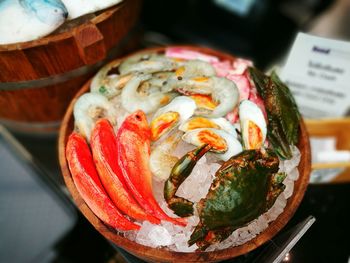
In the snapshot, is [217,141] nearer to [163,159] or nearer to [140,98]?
[163,159]

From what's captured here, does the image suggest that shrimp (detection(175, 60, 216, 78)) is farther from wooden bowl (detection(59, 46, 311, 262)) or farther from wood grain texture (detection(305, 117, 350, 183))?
wood grain texture (detection(305, 117, 350, 183))

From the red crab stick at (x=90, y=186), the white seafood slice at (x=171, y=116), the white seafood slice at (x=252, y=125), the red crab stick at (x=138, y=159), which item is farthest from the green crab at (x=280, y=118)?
the red crab stick at (x=90, y=186)

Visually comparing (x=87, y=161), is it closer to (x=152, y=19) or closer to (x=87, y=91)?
(x=87, y=91)

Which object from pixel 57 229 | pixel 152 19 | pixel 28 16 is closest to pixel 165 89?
pixel 28 16

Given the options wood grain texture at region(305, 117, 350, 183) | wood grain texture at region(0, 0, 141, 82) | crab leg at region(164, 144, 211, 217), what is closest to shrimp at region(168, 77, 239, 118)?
crab leg at region(164, 144, 211, 217)

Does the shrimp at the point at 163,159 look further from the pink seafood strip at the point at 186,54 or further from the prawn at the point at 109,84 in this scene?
the pink seafood strip at the point at 186,54

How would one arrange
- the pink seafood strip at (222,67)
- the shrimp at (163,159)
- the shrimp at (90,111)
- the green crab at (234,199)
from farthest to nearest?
the pink seafood strip at (222,67) < the shrimp at (90,111) < the shrimp at (163,159) < the green crab at (234,199)

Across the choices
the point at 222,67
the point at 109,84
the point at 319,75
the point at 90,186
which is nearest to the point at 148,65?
the point at 109,84
